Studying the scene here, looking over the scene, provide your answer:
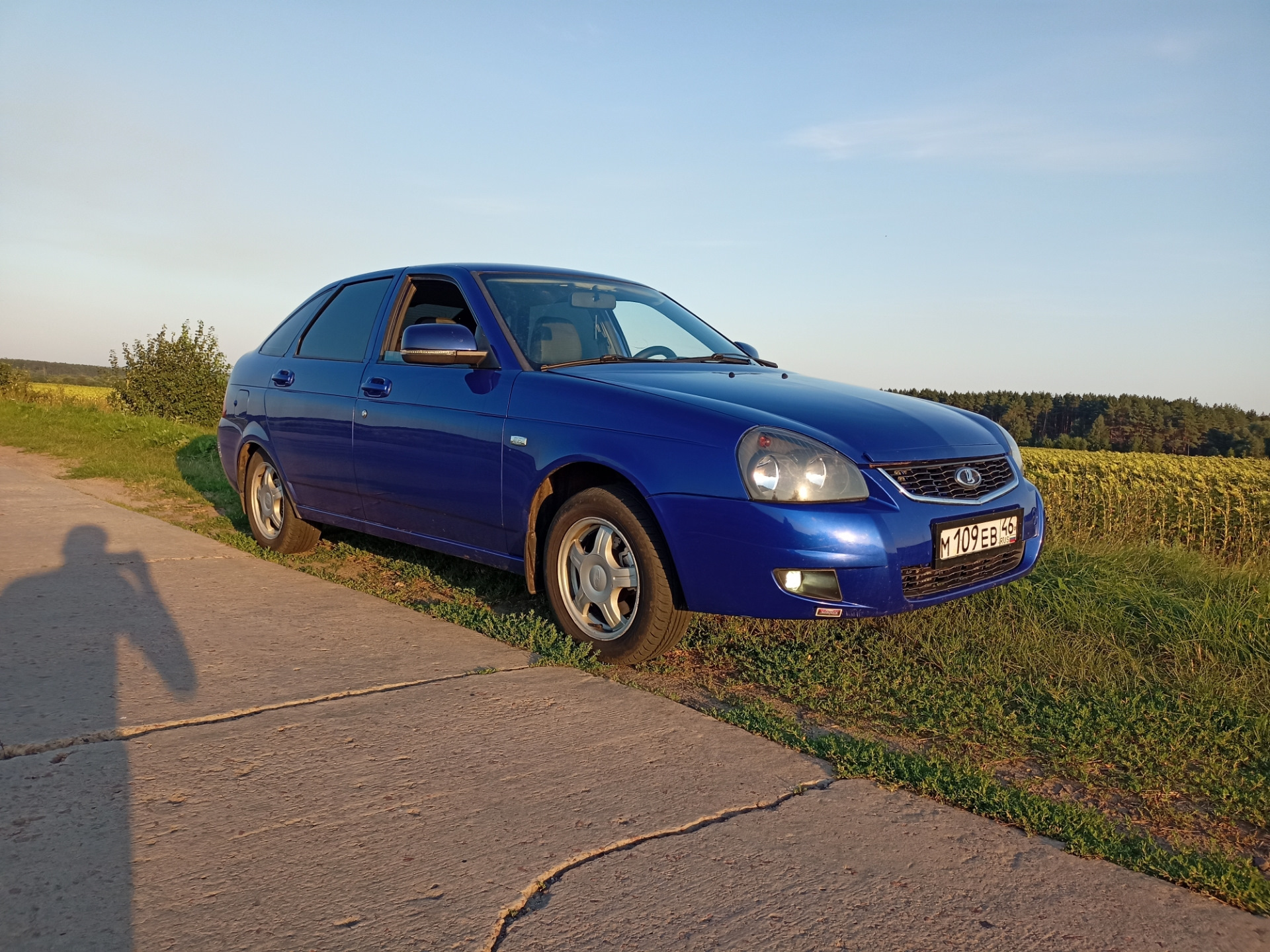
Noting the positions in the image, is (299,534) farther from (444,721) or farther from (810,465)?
(810,465)

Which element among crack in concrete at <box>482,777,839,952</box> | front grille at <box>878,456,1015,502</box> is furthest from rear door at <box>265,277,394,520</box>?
crack in concrete at <box>482,777,839,952</box>

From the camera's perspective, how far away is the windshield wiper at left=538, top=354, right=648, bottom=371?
14.1ft

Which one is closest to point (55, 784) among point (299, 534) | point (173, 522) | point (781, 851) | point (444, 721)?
point (444, 721)

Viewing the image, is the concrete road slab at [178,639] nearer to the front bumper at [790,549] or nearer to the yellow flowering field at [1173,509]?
the front bumper at [790,549]

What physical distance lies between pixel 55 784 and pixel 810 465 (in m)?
2.45

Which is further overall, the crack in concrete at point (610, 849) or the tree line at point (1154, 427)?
the tree line at point (1154, 427)

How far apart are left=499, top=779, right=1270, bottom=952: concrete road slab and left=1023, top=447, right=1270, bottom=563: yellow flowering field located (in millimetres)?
4900

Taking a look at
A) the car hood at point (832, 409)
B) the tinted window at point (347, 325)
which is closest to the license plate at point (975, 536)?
the car hood at point (832, 409)

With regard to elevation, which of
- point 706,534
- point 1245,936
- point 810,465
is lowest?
point 1245,936

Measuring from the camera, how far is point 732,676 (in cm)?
380

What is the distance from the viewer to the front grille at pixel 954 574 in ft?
11.4

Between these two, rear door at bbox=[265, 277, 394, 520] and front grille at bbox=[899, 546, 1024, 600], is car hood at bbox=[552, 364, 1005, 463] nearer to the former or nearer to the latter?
front grille at bbox=[899, 546, 1024, 600]

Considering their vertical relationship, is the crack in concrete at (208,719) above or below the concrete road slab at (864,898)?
above

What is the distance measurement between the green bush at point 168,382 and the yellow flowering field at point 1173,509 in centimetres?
1906
